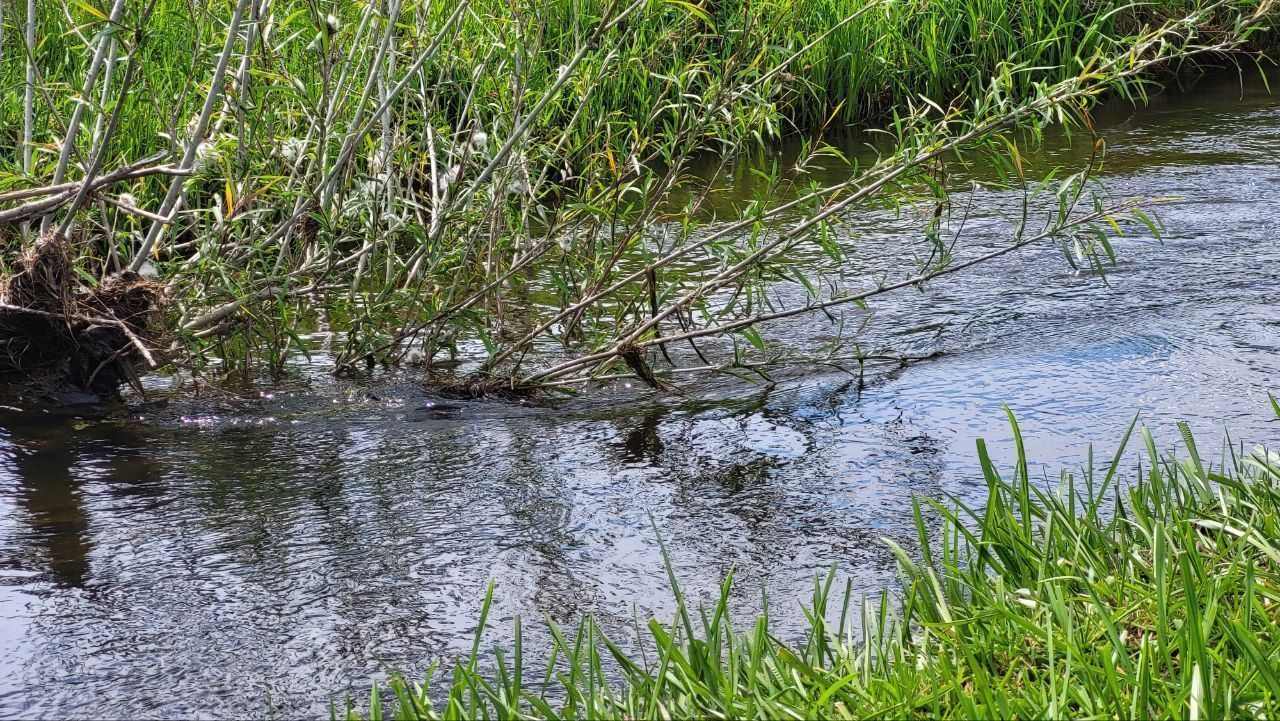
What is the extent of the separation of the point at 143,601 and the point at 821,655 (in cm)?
160

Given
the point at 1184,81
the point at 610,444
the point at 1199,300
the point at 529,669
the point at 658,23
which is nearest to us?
the point at 529,669

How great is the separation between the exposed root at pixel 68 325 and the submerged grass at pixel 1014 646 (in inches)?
83.6

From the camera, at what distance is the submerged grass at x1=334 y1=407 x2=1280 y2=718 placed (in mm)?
2078

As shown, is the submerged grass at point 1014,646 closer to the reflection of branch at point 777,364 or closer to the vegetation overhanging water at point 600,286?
the vegetation overhanging water at point 600,286

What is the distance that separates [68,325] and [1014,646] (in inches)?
127

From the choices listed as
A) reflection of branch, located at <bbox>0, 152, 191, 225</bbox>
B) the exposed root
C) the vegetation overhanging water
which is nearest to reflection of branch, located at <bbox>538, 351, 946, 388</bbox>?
the vegetation overhanging water

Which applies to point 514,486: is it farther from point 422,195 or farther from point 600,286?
point 422,195

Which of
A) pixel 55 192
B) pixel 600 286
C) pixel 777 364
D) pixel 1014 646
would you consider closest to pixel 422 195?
pixel 600 286

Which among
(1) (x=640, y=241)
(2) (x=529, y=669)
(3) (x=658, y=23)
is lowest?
(2) (x=529, y=669)

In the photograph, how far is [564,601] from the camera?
2965 millimetres

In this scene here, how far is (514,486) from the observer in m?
3.70

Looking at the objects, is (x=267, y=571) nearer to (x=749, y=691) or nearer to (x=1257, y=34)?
(x=749, y=691)

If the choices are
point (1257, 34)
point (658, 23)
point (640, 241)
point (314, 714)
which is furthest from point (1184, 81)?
point (314, 714)

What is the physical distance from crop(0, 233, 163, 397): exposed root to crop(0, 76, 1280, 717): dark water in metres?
0.20
